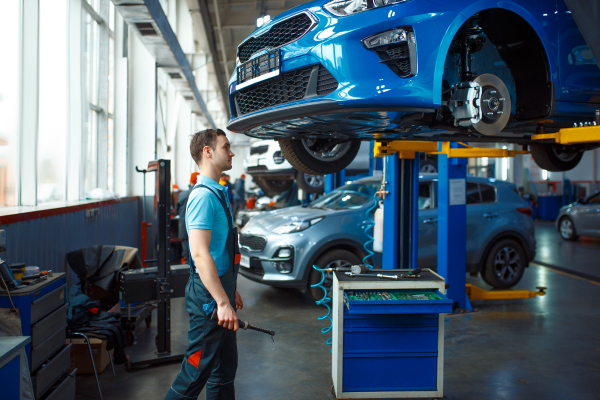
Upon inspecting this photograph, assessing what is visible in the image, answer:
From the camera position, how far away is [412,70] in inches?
90.4

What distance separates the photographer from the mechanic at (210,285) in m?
2.12

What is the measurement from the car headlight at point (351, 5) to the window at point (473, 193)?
4.09 m

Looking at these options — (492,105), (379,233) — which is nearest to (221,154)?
(492,105)

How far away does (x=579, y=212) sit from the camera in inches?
438

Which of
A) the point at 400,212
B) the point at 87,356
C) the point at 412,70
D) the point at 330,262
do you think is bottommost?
the point at 87,356

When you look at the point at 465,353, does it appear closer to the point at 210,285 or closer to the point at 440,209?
the point at 440,209

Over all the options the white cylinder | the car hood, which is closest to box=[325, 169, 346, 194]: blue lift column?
the car hood

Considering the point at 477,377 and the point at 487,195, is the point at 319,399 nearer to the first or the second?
the point at 477,377

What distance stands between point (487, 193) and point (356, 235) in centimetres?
195

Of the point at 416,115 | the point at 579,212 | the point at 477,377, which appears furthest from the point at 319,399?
the point at 579,212

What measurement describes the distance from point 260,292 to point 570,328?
11.8 feet

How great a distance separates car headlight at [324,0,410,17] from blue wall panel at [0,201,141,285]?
97.0 inches

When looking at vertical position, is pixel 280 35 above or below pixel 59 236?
above

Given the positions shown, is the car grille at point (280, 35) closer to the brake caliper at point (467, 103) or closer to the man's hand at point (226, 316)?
the brake caliper at point (467, 103)
